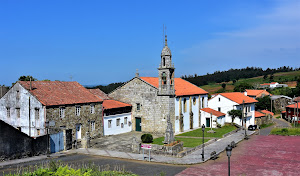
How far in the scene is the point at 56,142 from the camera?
29.7 m

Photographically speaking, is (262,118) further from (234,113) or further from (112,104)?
(112,104)

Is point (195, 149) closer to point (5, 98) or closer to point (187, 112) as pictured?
point (187, 112)

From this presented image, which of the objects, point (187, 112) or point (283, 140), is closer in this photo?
point (283, 140)

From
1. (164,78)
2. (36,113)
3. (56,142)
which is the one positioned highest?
(164,78)

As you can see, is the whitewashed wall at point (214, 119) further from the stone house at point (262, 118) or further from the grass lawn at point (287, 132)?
the stone house at point (262, 118)

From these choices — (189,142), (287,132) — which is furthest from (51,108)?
(287,132)

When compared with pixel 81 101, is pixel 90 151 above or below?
below

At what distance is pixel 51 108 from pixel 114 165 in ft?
40.9

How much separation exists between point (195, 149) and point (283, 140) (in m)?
15.5

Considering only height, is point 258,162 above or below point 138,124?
below

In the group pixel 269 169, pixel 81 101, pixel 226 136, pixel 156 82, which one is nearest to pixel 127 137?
pixel 81 101

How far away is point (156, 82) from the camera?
1843 inches

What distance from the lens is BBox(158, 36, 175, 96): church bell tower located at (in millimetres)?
41844

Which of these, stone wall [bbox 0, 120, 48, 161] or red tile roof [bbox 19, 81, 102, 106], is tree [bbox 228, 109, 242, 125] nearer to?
red tile roof [bbox 19, 81, 102, 106]
